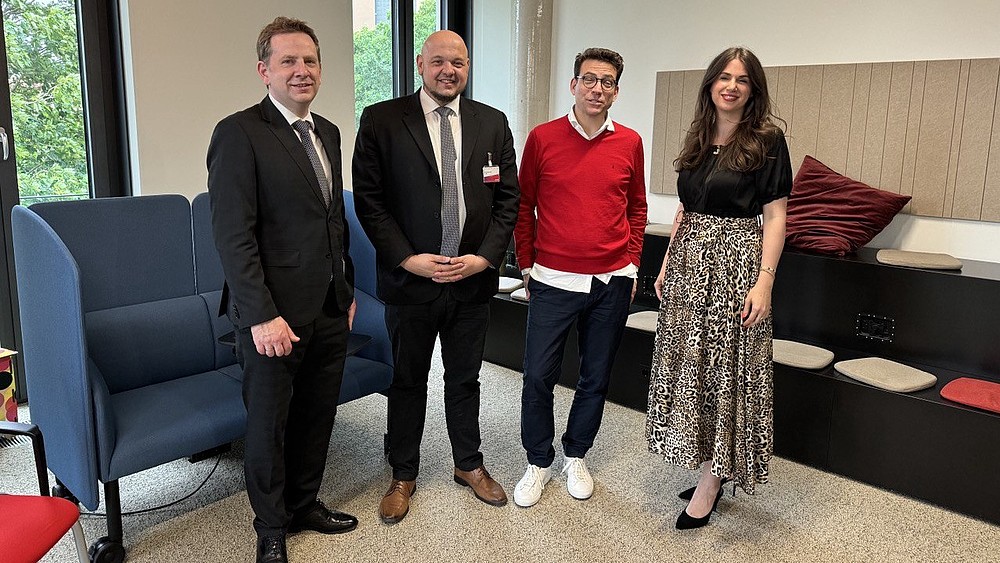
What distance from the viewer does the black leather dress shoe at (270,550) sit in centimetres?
216

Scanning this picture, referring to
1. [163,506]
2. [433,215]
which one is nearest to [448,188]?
[433,215]

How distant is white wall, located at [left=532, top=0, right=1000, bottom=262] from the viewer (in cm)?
321

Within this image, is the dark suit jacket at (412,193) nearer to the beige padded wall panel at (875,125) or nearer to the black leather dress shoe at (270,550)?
the black leather dress shoe at (270,550)

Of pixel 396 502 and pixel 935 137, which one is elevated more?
pixel 935 137

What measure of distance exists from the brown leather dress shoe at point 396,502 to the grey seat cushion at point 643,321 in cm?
138

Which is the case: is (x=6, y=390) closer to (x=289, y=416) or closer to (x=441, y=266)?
(x=289, y=416)

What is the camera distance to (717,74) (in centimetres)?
221

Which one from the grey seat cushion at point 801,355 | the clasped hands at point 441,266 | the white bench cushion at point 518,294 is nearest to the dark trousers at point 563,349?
the clasped hands at point 441,266

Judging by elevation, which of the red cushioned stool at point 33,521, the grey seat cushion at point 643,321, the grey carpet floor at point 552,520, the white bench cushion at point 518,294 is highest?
the white bench cushion at point 518,294

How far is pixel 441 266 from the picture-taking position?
2322mm

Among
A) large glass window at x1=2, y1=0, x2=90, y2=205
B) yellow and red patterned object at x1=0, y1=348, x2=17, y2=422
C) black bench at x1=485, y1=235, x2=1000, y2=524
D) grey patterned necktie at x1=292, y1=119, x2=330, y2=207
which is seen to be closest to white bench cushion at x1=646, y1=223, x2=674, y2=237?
black bench at x1=485, y1=235, x2=1000, y2=524

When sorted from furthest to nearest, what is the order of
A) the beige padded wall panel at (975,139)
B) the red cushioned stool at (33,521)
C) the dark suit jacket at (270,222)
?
the beige padded wall panel at (975,139) → the dark suit jacket at (270,222) → the red cushioned stool at (33,521)

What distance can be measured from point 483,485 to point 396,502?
33 cm

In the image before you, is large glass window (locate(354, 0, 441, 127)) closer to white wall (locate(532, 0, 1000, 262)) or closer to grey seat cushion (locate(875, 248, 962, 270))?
white wall (locate(532, 0, 1000, 262))
